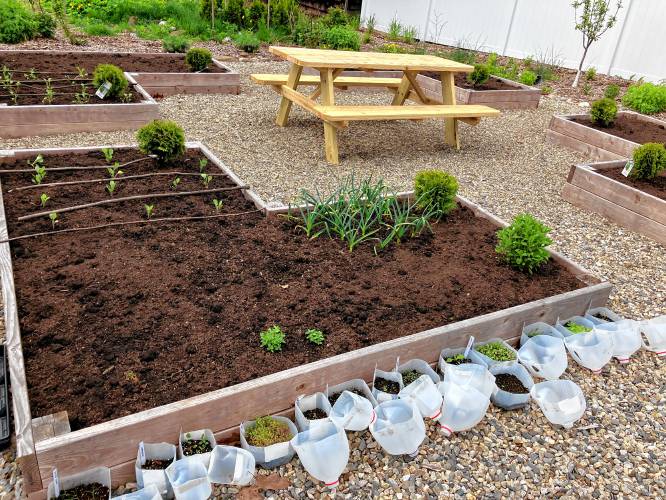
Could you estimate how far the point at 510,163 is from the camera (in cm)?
609

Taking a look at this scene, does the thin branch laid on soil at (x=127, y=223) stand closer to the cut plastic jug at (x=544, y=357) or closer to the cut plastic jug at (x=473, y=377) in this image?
the cut plastic jug at (x=473, y=377)

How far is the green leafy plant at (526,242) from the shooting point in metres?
3.31

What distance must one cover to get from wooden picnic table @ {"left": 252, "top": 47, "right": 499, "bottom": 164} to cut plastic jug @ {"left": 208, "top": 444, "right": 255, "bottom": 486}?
3766 mm

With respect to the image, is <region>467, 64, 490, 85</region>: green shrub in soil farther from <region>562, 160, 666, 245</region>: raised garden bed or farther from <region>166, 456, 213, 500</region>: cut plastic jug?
<region>166, 456, 213, 500</region>: cut plastic jug

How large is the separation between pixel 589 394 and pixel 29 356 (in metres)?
2.79

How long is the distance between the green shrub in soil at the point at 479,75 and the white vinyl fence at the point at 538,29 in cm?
368

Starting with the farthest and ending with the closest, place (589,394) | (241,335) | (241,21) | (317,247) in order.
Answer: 1. (241,21)
2. (317,247)
3. (589,394)
4. (241,335)

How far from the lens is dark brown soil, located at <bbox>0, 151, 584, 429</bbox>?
2.32 m

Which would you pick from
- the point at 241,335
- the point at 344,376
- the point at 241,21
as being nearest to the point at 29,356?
the point at 241,335

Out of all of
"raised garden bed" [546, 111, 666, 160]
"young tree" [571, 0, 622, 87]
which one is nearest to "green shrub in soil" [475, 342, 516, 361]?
"raised garden bed" [546, 111, 666, 160]

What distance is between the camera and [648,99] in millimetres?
8125

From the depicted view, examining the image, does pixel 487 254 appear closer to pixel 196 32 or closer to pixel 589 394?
pixel 589 394

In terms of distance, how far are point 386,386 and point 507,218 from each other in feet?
8.92

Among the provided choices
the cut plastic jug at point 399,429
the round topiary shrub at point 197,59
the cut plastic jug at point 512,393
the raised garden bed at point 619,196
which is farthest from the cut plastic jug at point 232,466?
the round topiary shrub at point 197,59
